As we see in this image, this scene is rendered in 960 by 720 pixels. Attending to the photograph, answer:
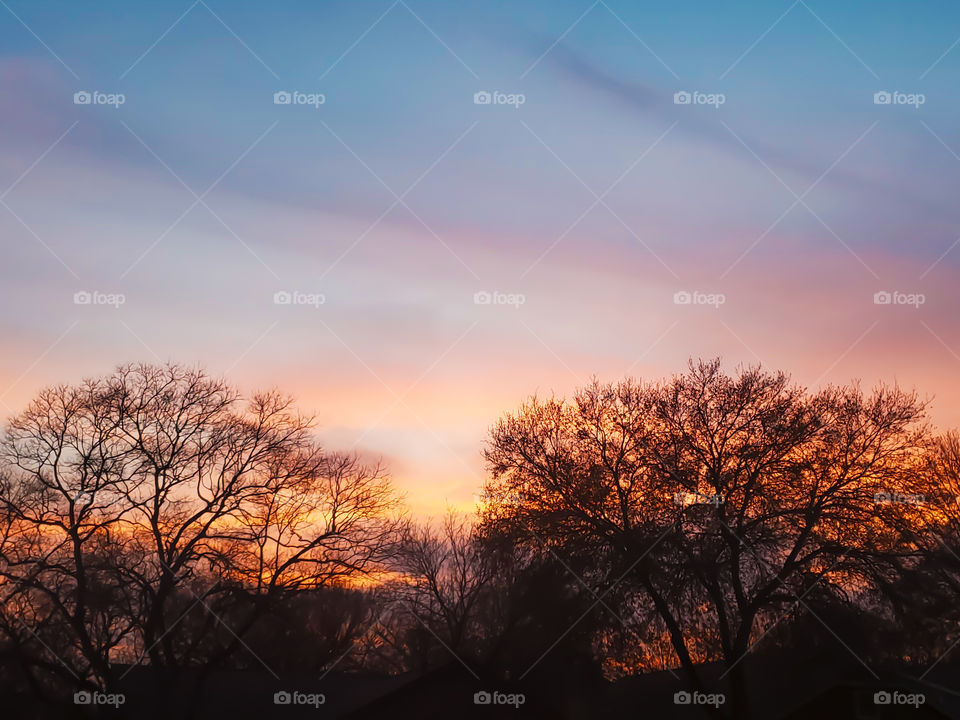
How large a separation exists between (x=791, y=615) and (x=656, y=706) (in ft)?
35.8

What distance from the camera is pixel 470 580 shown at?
238 ft

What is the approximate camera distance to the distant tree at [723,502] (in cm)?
3766

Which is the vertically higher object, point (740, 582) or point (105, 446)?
point (105, 446)

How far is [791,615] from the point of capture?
1503 inches

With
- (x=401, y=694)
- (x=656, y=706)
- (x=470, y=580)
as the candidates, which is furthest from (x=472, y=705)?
(x=470, y=580)

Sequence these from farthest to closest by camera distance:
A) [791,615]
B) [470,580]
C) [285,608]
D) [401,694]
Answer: [470,580]
[285,608]
[791,615]
[401,694]

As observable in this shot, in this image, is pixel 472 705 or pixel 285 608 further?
pixel 285 608

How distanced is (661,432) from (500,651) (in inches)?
496

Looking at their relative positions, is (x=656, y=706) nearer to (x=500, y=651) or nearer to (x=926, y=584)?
(x=500, y=651)

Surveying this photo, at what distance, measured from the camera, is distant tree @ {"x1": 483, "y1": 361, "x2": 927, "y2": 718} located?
37656mm

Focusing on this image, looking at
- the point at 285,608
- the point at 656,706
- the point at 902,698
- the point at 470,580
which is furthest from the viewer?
the point at 470,580

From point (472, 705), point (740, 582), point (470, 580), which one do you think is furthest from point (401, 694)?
point (470, 580)

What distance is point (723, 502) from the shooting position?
3888 centimetres


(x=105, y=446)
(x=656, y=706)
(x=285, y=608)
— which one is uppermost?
(x=105, y=446)
